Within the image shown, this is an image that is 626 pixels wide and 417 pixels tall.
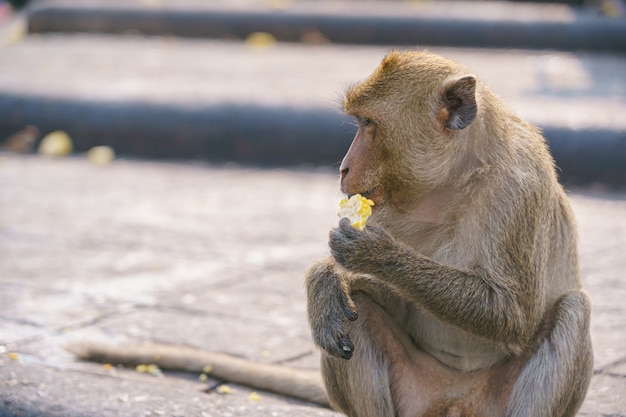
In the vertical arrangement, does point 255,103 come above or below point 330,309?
below

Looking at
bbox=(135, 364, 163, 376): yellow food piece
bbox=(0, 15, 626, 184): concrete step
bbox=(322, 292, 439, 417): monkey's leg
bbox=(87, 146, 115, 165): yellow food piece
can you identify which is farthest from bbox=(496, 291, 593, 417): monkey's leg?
bbox=(87, 146, 115, 165): yellow food piece

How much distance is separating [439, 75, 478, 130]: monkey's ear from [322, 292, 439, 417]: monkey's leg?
64cm

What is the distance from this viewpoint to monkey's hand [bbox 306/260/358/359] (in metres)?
3.34

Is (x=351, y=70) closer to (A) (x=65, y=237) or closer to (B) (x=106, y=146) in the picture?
(B) (x=106, y=146)

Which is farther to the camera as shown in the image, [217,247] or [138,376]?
[217,247]

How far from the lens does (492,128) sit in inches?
137

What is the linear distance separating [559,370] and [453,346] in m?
0.39

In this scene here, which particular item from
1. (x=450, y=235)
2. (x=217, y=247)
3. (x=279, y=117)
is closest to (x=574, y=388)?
(x=450, y=235)

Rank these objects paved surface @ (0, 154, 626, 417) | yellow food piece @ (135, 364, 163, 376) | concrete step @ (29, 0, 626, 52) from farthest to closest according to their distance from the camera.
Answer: concrete step @ (29, 0, 626, 52) → yellow food piece @ (135, 364, 163, 376) → paved surface @ (0, 154, 626, 417)

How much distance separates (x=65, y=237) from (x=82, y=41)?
755 cm

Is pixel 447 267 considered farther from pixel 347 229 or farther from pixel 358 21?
pixel 358 21

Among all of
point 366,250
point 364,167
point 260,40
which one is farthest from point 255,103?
point 366,250

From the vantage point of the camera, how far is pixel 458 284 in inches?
129

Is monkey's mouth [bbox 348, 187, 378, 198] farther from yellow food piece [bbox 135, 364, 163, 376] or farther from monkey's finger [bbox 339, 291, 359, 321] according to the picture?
yellow food piece [bbox 135, 364, 163, 376]
